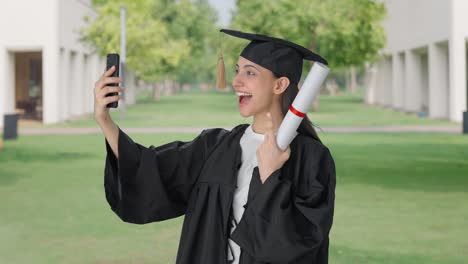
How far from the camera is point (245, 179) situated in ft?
12.0

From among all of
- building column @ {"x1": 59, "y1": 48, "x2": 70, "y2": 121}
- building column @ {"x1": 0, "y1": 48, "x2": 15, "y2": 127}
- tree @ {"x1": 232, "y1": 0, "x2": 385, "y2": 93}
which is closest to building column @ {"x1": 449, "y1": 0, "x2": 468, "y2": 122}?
tree @ {"x1": 232, "y1": 0, "x2": 385, "y2": 93}

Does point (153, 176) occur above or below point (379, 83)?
below

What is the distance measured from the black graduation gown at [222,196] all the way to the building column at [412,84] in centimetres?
4316

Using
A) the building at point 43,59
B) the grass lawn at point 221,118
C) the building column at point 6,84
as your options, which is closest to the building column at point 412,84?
the grass lawn at point 221,118

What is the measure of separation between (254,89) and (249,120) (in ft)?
98.0

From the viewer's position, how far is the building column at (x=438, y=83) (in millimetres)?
39219

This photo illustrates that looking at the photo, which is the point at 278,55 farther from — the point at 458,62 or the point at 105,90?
the point at 458,62

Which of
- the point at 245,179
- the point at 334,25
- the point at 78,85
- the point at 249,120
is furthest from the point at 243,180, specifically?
the point at 334,25

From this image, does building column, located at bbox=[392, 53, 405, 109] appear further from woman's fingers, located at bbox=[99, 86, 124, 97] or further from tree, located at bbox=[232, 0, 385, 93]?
woman's fingers, located at bbox=[99, 86, 124, 97]

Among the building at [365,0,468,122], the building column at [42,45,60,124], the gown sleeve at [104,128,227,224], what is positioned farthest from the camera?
the building column at [42,45,60,124]

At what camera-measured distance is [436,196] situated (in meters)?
12.8

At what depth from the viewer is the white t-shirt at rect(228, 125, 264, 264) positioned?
3.60 meters

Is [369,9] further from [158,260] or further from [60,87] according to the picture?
[158,260]

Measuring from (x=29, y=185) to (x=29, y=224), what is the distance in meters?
3.98
